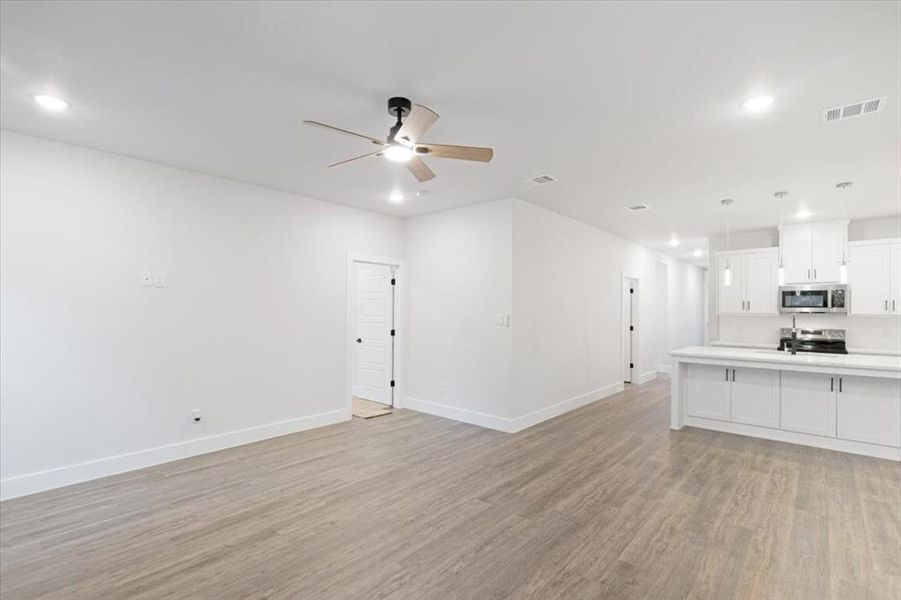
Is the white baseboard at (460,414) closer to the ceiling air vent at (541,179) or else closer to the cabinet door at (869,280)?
the ceiling air vent at (541,179)

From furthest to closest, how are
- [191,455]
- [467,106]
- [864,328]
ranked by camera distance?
[864,328]
[191,455]
[467,106]

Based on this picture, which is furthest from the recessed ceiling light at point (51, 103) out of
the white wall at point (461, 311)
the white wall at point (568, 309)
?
the white wall at point (568, 309)

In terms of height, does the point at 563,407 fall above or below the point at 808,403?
below

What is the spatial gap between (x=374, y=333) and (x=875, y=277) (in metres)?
7.24

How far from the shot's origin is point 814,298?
621 cm

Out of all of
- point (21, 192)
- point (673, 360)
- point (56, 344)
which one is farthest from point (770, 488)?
point (21, 192)

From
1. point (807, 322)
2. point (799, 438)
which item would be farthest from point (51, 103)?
point (807, 322)

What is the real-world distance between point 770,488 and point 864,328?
4.43 meters

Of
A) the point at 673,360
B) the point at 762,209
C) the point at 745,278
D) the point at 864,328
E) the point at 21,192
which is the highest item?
the point at 762,209

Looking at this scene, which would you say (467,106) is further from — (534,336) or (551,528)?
(534,336)

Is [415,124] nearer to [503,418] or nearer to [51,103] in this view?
[51,103]

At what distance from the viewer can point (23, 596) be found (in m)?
2.23

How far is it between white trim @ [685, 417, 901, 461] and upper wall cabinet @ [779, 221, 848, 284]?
260cm

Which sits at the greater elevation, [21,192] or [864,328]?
[21,192]
